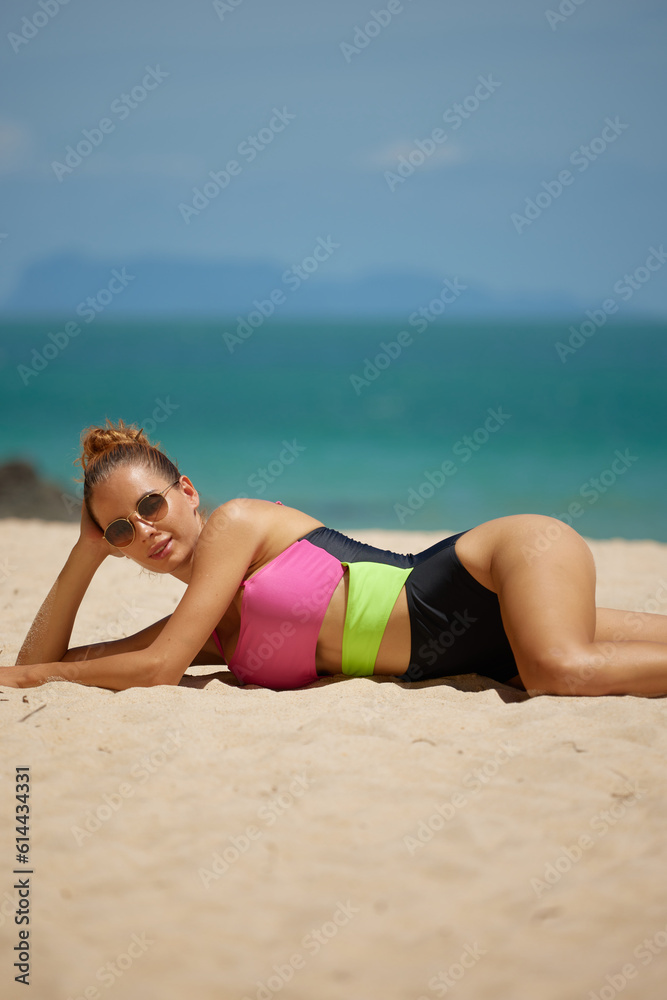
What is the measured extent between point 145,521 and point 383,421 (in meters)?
22.5

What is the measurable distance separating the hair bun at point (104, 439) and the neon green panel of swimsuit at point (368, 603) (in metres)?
1.01

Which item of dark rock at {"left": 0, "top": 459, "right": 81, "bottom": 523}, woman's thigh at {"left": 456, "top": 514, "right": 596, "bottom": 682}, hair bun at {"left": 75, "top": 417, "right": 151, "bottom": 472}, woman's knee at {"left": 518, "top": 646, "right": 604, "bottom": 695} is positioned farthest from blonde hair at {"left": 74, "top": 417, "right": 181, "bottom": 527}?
dark rock at {"left": 0, "top": 459, "right": 81, "bottom": 523}

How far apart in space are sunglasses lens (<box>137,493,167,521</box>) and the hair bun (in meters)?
0.26

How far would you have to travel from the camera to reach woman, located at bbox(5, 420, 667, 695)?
8.86 feet

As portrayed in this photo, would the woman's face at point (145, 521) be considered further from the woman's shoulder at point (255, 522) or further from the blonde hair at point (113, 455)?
the woman's shoulder at point (255, 522)

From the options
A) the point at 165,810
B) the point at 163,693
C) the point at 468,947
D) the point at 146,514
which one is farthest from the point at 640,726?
the point at 146,514

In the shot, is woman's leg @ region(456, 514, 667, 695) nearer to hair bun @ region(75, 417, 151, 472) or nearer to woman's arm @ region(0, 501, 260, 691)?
woman's arm @ region(0, 501, 260, 691)

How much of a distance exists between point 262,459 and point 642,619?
57.4 feet

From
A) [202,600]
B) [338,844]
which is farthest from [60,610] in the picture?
[338,844]

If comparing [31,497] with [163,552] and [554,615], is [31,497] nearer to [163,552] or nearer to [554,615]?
[163,552]

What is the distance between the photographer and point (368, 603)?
9.66 ft

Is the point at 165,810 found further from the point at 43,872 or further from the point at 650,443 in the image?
the point at 650,443

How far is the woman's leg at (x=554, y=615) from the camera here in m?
2.62

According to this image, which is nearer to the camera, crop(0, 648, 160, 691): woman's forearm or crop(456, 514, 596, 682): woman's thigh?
crop(456, 514, 596, 682): woman's thigh
